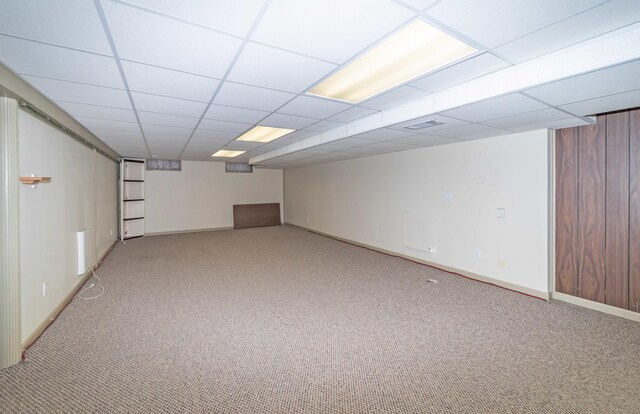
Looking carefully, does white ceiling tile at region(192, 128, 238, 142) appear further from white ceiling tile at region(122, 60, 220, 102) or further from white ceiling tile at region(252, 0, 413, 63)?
white ceiling tile at region(252, 0, 413, 63)

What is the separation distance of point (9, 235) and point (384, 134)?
4.08m

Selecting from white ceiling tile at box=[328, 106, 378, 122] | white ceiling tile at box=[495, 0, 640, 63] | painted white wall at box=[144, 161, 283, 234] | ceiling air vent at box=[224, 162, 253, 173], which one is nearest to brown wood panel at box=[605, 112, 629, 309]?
white ceiling tile at box=[495, 0, 640, 63]

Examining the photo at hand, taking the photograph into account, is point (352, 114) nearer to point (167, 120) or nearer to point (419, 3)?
point (419, 3)

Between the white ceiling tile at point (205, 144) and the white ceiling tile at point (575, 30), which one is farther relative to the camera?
the white ceiling tile at point (205, 144)

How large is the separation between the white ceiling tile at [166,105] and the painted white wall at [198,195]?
6.17 m

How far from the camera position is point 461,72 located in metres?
2.33

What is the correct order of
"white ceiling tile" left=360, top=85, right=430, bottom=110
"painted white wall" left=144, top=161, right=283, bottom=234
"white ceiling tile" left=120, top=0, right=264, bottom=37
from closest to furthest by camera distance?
1. "white ceiling tile" left=120, top=0, right=264, bottom=37
2. "white ceiling tile" left=360, top=85, right=430, bottom=110
3. "painted white wall" left=144, top=161, right=283, bottom=234

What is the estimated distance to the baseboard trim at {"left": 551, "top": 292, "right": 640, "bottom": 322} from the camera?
3.12m

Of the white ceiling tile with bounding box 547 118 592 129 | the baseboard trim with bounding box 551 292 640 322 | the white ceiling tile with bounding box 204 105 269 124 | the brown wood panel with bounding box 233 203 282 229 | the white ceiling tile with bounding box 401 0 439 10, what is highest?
the white ceiling tile with bounding box 204 105 269 124

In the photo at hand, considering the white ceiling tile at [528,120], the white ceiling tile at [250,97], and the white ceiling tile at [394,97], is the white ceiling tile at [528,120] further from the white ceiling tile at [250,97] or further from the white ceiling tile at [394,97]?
the white ceiling tile at [250,97]

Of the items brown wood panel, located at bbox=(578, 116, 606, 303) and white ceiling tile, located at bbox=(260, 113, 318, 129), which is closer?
brown wood panel, located at bbox=(578, 116, 606, 303)

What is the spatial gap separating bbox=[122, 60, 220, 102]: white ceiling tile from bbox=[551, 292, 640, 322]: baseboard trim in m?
4.79

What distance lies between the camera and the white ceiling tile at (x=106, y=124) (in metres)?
3.76

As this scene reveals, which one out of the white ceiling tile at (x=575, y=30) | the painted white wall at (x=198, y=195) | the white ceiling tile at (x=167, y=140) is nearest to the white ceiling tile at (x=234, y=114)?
the white ceiling tile at (x=167, y=140)
